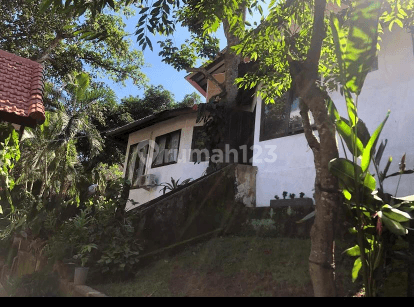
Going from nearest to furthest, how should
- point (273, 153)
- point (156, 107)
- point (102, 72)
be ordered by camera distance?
point (273, 153) → point (102, 72) → point (156, 107)

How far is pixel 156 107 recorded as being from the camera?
22156 mm

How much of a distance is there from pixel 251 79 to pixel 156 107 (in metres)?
16.8

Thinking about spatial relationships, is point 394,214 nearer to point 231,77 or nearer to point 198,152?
point 231,77

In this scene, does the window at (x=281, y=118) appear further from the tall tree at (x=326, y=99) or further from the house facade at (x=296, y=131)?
the tall tree at (x=326, y=99)

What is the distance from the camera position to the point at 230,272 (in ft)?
18.4

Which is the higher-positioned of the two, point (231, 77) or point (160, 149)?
point (231, 77)

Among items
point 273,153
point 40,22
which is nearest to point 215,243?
point 273,153

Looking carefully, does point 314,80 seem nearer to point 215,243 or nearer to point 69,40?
point 215,243

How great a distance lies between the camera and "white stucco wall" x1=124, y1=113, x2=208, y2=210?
12664 millimetres

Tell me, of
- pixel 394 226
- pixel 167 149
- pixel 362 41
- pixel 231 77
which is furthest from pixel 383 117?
pixel 167 149

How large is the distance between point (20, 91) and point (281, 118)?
19.0 ft

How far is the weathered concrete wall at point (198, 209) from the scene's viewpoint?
7449 millimetres

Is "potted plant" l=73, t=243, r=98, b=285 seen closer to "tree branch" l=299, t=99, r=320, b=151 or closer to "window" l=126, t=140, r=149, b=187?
"tree branch" l=299, t=99, r=320, b=151

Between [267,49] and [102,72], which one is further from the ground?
[102,72]
